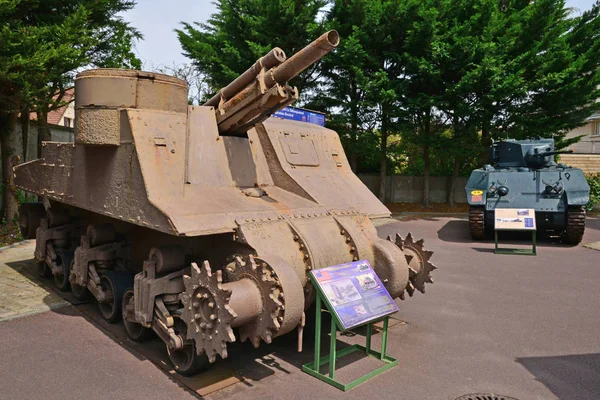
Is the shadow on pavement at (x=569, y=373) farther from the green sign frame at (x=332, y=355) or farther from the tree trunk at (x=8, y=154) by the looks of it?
the tree trunk at (x=8, y=154)

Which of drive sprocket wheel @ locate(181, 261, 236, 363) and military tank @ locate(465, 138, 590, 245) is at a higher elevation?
military tank @ locate(465, 138, 590, 245)

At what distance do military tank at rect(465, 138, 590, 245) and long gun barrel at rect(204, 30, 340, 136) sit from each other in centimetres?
828

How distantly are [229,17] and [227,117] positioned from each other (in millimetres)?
14926

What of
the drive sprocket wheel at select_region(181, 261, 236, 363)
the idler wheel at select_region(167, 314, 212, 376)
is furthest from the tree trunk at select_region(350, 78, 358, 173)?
the drive sprocket wheel at select_region(181, 261, 236, 363)

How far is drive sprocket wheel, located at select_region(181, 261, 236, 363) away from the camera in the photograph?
12.2ft

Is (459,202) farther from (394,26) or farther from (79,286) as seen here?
(79,286)

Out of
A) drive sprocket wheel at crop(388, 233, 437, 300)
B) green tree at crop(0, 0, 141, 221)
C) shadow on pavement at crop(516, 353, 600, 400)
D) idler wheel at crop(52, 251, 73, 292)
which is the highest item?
green tree at crop(0, 0, 141, 221)

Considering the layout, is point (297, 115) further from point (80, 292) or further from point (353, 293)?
point (353, 293)

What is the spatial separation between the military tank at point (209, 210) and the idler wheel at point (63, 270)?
0.93 metres

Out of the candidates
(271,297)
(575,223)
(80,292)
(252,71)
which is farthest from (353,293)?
(575,223)

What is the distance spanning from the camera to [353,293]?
4477mm

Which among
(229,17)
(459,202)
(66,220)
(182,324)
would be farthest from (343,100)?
(182,324)

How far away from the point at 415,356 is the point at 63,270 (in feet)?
16.6

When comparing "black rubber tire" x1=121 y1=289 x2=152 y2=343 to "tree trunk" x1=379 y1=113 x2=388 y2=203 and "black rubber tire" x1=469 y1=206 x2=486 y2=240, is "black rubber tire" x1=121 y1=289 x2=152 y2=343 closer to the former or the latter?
"black rubber tire" x1=469 y1=206 x2=486 y2=240
